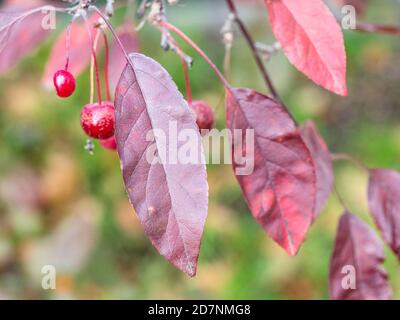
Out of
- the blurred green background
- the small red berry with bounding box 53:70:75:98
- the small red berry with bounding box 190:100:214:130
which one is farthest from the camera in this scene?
the blurred green background

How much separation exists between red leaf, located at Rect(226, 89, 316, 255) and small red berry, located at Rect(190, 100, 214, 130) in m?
0.09

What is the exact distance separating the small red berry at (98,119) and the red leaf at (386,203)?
1.27 feet

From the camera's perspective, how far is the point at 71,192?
257cm

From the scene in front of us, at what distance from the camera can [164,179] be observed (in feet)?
2.01

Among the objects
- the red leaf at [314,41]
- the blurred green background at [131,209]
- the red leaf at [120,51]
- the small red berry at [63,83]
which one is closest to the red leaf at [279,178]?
the red leaf at [314,41]

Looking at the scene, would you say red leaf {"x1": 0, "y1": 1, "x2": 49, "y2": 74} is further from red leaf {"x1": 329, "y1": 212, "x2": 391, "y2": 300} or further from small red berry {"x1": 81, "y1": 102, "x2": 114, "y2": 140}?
red leaf {"x1": 329, "y1": 212, "x2": 391, "y2": 300}

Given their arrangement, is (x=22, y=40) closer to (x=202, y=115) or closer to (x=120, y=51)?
(x=120, y=51)

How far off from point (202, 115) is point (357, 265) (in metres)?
0.31

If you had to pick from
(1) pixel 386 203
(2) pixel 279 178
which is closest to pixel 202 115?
(2) pixel 279 178

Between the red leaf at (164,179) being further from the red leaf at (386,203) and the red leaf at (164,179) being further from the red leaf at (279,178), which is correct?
the red leaf at (386,203)

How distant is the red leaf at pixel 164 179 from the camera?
61 centimetres

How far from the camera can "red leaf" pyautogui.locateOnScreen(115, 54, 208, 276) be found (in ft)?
2.00

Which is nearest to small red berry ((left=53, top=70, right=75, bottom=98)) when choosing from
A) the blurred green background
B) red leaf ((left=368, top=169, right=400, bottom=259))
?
red leaf ((left=368, top=169, right=400, bottom=259))

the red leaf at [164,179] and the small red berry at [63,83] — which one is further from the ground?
the small red berry at [63,83]
